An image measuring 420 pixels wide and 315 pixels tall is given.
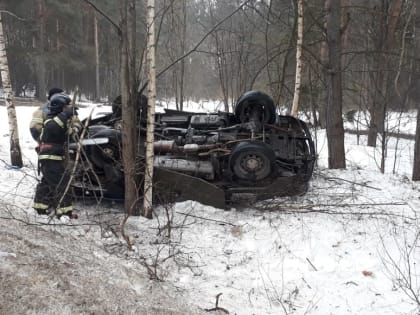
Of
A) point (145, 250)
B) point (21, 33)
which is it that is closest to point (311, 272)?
point (145, 250)

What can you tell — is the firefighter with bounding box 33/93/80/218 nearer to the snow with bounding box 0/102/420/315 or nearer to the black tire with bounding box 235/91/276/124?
the snow with bounding box 0/102/420/315

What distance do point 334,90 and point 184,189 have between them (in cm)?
404

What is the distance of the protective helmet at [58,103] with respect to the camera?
5.51m

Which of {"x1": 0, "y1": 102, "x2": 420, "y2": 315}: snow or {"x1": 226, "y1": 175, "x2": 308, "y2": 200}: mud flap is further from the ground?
{"x1": 226, "y1": 175, "x2": 308, "y2": 200}: mud flap

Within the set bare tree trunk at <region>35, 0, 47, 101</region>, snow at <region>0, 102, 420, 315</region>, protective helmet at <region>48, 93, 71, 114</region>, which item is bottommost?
snow at <region>0, 102, 420, 315</region>

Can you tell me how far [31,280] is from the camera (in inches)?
137

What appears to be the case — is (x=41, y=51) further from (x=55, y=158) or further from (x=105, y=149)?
(x=55, y=158)

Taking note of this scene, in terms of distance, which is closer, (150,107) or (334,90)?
(150,107)

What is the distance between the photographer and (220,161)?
243 inches

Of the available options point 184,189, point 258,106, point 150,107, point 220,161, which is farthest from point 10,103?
point 258,106

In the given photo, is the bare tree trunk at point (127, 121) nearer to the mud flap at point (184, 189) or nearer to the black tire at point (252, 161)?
the mud flap at point (184, 189)

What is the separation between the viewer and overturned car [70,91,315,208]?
572cm


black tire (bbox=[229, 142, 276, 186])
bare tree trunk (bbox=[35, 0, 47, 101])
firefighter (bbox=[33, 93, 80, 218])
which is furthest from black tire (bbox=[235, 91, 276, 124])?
bare tree trunk (bbox=[35, 0, 47, 101])

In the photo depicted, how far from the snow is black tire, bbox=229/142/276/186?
0.46 metres
